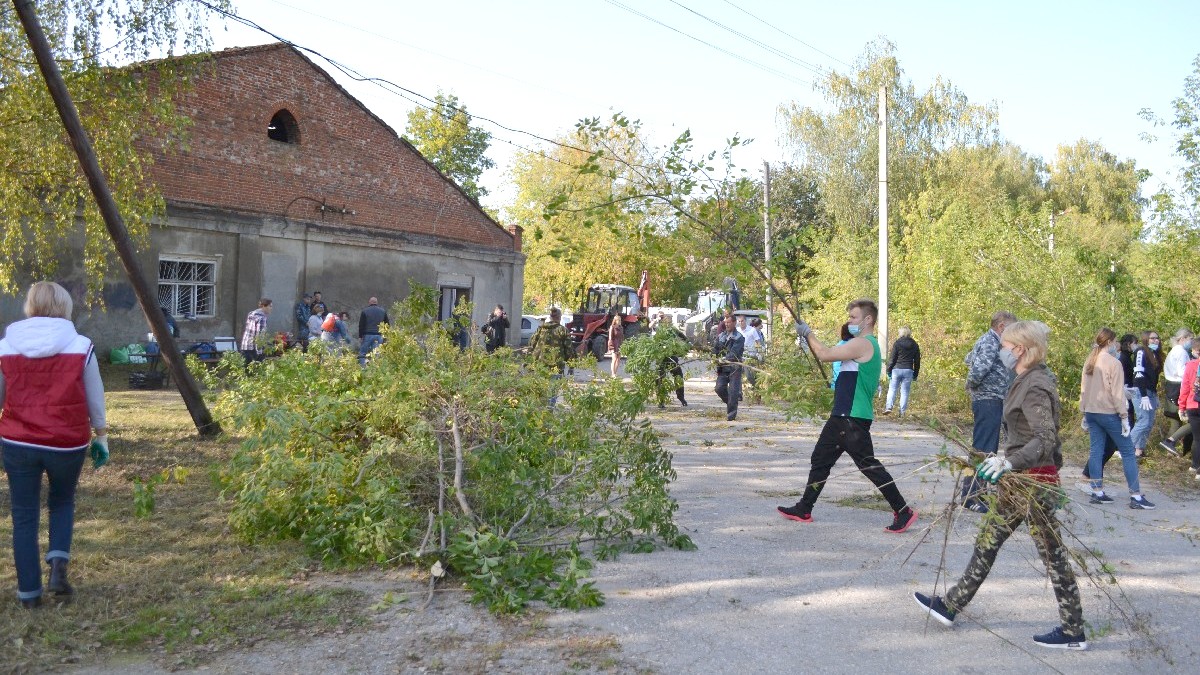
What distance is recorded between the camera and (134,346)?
1723 cm

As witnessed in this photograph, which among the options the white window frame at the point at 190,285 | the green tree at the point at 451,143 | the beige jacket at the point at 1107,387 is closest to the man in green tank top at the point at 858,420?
the beige jacket at the point at 1107,387

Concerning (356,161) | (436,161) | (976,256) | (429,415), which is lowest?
(429,415)

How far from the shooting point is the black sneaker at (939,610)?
5.07 metres

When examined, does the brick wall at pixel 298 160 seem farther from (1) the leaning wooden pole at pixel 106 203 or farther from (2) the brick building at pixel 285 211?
(1) the leaning wooden pole at pixel 106 203

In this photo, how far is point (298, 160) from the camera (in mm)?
22781

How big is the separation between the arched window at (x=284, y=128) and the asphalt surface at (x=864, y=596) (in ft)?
57.4

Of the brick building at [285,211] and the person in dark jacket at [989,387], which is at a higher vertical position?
the brick building at [285,211]

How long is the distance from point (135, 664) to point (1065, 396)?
1367 cm

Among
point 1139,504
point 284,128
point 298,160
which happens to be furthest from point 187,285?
point 1139,504

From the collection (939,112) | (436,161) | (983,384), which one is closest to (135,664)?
(983,384)

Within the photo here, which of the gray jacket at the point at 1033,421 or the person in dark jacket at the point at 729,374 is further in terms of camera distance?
the person in dark jacket at the point at 729,374

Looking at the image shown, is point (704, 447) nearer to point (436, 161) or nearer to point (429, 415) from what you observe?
point (429, 415)

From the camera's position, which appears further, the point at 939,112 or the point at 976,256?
the point at 939,112

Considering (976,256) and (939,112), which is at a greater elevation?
(939,112)
